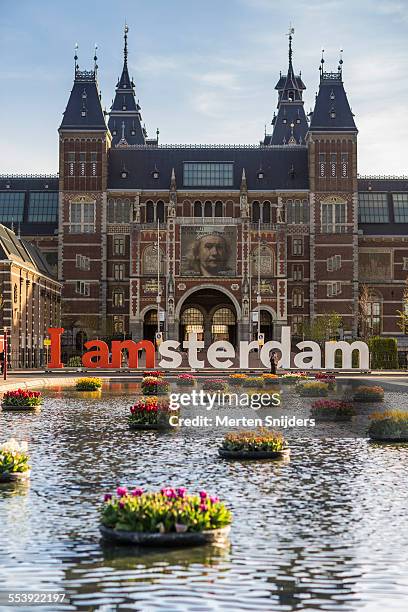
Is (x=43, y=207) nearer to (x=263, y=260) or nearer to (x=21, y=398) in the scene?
(x=263, y=260)

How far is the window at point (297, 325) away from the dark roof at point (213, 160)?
41.1ft

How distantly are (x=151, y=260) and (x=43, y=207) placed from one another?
15.0 metres

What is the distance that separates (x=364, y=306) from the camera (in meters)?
97.3

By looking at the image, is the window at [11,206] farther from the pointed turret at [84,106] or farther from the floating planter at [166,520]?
the floating planter at [166,520]

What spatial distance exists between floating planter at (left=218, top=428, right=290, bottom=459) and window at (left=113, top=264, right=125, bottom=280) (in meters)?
77.3

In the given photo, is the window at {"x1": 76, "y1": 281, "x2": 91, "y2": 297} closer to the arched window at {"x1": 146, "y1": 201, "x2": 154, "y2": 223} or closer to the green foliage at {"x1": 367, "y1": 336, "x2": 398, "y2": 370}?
the arched window at {"x1": 146, "y1": 201, "x2": 154, "y2": 223}

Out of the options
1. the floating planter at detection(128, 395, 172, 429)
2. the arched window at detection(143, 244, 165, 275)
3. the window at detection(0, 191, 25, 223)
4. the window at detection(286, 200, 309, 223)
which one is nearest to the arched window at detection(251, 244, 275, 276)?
the window at detection(286, 200, 309, 223)

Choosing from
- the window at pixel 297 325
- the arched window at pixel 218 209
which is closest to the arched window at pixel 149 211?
the arched window at pixel 218 209

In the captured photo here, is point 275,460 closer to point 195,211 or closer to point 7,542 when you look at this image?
point 7,542

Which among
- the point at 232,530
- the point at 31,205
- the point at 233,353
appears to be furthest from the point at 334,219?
the point at 232,530

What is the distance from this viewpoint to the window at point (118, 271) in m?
98.2

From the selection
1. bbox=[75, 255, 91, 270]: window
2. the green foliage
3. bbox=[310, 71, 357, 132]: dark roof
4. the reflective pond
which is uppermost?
bbox=[310, 71, 357, 132]: dark roof

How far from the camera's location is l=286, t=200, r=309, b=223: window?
98.1m

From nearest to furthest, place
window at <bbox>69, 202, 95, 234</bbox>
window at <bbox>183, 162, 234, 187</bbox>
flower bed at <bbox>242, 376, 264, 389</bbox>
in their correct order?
flower bed at <bbox>242, 376, 264, 389</bbox>
window at <bbox>69, 202, 95, 234</bbox>
window at <bbox>183, 162, 234, 187</bbox>
